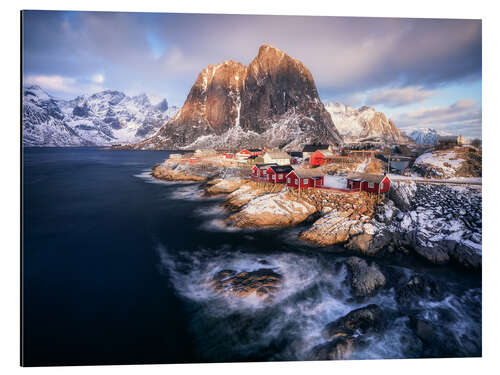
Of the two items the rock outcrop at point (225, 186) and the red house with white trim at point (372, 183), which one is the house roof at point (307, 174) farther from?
the rock outcrop at point (225, 186)

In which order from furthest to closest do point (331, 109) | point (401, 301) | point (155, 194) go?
point (331, 109)
point (155, 194)
point (401, 301)

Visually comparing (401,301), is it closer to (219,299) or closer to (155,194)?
(219,299)

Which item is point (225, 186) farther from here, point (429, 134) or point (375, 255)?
point (429, 134)

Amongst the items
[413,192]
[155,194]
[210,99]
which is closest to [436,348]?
[413,192]

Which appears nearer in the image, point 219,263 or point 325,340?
point 325,340

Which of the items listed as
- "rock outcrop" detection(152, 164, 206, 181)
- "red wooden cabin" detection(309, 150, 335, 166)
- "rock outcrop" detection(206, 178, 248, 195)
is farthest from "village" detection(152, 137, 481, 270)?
"rock outcrop" detection(152, 164, 206, 181)

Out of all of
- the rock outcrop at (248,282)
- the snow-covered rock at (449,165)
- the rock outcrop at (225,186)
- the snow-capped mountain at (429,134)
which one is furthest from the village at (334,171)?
the rock outcrop at (248,282)
